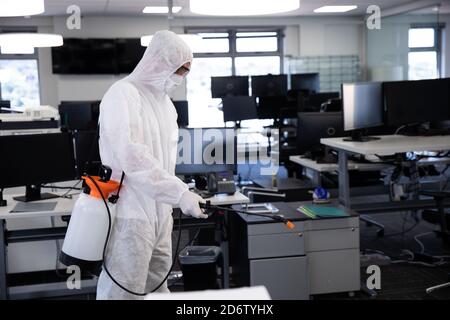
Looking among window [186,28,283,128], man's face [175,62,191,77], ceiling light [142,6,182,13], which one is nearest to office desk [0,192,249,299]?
man's face [175,62,191,77]

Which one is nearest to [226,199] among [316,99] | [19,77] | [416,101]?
[416,101]

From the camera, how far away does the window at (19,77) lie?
9.44m

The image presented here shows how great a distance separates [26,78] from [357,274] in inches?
310

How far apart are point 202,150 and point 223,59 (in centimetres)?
712

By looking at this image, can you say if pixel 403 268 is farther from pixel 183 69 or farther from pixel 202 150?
pixel 183 69

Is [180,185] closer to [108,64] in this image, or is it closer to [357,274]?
[357,274]

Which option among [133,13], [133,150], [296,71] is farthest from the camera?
[296,71]

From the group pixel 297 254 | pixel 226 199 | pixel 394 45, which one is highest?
pixel 394 45

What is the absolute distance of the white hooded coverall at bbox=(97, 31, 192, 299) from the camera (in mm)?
2012

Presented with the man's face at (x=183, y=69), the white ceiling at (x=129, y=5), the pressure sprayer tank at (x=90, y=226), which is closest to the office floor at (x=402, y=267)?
the pressure sprayer tank at (x=90, y=226)

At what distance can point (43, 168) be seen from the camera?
3.17 metres

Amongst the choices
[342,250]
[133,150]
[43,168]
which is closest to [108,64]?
[43,168]

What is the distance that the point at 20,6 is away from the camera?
2.65 metres
